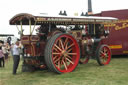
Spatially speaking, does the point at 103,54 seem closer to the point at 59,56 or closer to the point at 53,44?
the point at 59,56

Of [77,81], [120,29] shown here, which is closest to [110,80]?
[77,81]

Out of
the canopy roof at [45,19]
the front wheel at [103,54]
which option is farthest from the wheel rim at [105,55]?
the canopy roof at [45,19]

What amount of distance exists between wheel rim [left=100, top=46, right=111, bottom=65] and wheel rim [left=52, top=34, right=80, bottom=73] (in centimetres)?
154

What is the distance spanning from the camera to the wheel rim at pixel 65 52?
5.79 m

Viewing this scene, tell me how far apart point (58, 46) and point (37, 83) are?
1675mm

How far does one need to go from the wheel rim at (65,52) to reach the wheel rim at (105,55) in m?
1.54

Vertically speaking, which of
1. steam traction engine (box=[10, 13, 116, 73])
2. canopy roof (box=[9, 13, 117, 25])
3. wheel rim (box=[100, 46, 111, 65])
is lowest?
wheel rim (box=[100, 46, 111, 65])

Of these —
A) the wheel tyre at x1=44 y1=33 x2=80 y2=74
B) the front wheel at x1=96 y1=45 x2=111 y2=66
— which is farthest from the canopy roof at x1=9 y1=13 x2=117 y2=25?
the front wheel at x1=96 y1=45 x2=111 y2=66

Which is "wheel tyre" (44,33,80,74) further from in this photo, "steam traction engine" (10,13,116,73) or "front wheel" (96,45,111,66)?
"front wheel" (96,45,111,66)

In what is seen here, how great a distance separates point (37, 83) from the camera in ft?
15.7

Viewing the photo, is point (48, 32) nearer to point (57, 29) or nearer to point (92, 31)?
point (57, 29)

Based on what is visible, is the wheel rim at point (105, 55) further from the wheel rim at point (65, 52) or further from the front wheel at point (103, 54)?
the wheel rim at point (65, 52)

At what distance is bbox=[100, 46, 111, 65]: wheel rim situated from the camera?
7.37 meters

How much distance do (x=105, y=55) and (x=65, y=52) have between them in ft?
7.15
